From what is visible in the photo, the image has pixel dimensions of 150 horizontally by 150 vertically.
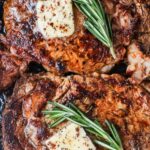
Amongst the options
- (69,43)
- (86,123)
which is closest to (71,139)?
(86,123)

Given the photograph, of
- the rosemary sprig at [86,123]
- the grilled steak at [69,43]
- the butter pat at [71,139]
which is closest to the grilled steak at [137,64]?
the grilled steak at [69,43]

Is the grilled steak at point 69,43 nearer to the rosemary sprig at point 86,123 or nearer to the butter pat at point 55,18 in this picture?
the butter pat at point 55,18

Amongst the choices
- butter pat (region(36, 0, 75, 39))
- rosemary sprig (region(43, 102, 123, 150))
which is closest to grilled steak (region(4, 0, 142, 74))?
butter pat (region(36, 0, 75, 39))

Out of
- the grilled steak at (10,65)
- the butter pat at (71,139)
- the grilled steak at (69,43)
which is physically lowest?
the butter pat at (71,139)

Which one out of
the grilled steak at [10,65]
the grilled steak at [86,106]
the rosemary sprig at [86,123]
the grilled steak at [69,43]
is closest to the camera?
the rosemary sprig at [86,123]

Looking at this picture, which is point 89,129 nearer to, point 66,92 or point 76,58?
point 66,92

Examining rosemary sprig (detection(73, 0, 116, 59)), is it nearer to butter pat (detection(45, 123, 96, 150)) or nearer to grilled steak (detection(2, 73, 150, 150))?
grilled steak (detection(2, 73, 150, 150))
